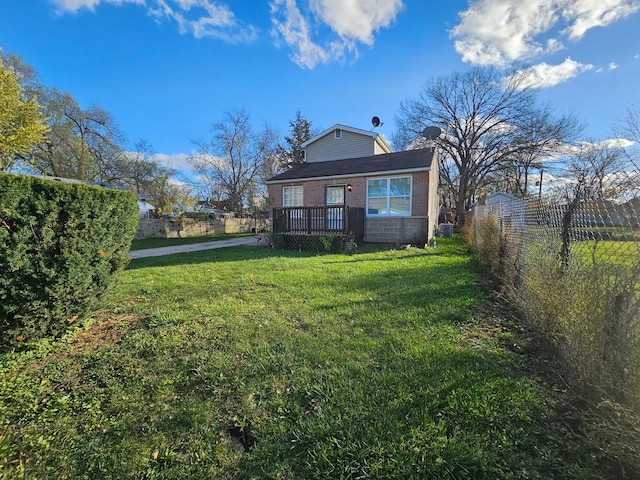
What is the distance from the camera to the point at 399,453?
1571 mm

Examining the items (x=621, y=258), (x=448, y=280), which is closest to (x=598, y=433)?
(x=621, y=258)

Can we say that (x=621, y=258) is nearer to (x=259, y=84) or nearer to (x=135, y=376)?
(x=135, y=376)

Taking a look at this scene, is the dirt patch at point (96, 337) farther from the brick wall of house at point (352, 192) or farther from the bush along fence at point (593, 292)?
the brick wall of house at point (352, 192)

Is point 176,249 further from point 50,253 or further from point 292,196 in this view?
point 50,253

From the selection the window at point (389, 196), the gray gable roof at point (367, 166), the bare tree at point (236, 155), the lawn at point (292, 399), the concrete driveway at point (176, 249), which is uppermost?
the bare tree at point (236, 155)

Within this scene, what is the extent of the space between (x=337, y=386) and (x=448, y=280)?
4068 millimetres

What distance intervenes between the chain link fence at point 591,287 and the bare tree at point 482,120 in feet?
78.6

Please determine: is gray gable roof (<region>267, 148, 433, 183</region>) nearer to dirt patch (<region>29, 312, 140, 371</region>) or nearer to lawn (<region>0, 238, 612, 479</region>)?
lawn (<region>0, 238, 612, 479</region>)

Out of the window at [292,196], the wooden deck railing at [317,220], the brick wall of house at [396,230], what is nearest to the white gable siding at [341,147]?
the window at [292,196]

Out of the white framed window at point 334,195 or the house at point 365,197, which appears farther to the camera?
the white framed window at point 334,195

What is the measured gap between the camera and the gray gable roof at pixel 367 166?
37.0 ft

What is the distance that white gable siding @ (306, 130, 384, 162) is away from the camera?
15.0 m

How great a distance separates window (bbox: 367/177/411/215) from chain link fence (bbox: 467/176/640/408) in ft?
26.1

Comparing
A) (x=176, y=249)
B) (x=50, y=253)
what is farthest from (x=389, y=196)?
(x=50, y=253)
